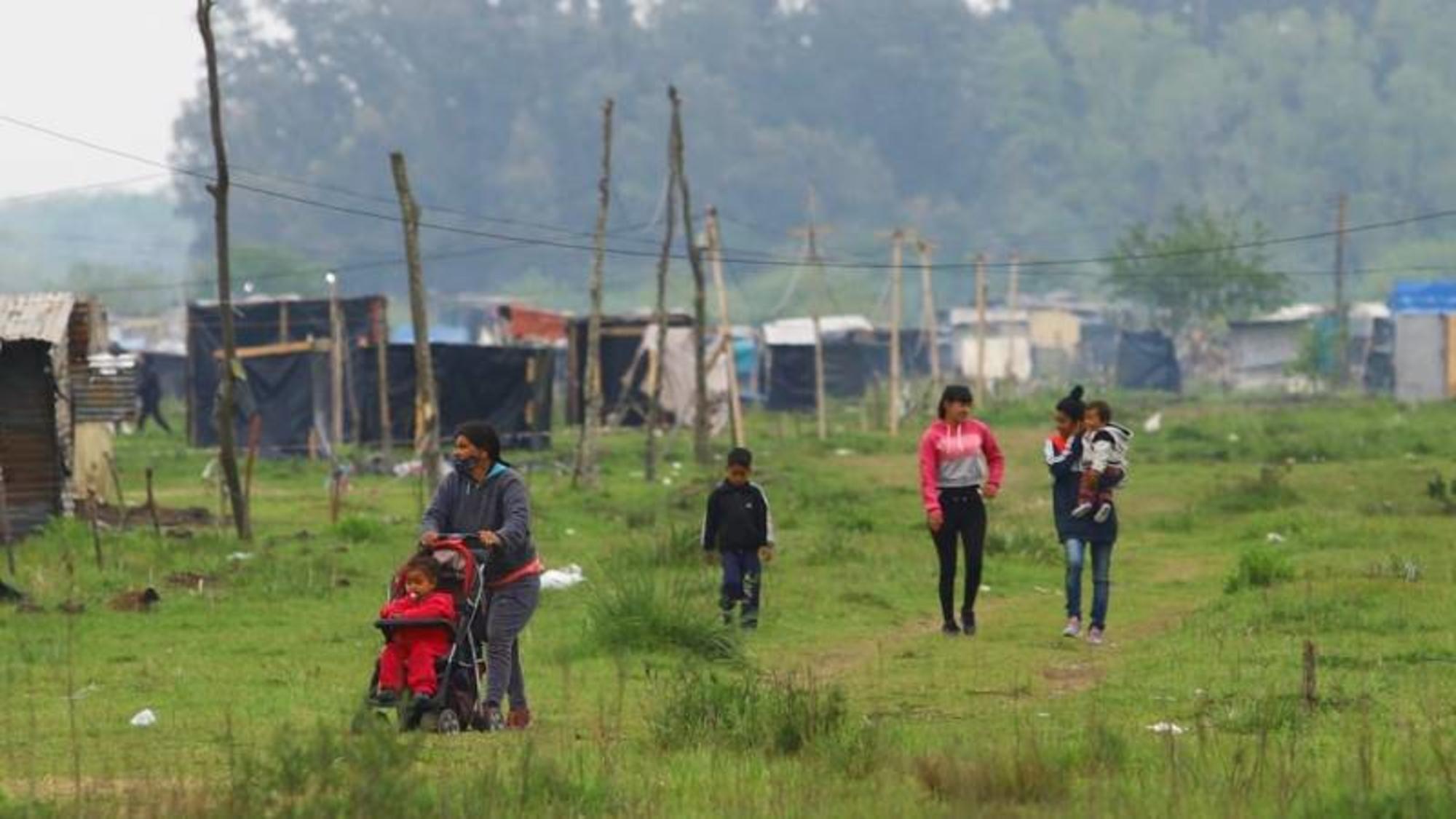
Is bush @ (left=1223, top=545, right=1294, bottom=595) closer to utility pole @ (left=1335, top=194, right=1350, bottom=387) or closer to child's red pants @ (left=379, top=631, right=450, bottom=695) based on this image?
child's red pants @ (left=379, top=631, right=450, bottom=695)

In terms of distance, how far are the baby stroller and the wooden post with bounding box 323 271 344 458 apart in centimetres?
3064

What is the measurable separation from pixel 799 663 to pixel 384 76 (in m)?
117

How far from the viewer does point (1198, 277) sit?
82.8 meters

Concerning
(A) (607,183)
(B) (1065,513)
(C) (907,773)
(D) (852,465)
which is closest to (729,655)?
(B) (1065,513)

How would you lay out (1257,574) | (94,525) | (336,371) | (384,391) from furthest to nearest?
(336,371) < (384,391) < (94,525) < (1257,574)

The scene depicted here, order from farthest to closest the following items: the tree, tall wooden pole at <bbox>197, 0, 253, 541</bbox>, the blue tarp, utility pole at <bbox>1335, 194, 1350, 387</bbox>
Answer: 1. the tree
2. utility pole at <bbox>1335, 194, 1350, 387</bbox>
3. the blue tarp
4. tall wooden pole at <bbox>197, 0, 253, 541</bbox>

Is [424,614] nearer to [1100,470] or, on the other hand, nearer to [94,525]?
[1100,470]

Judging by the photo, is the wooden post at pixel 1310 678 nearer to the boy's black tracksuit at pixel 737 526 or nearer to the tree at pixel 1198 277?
the boy's black tracksuit at pixel 737 526

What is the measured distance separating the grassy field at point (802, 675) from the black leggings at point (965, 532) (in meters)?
Result: 0.41

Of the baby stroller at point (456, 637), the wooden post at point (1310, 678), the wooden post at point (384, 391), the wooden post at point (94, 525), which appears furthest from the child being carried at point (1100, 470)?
the wooden post at point (384, 391)

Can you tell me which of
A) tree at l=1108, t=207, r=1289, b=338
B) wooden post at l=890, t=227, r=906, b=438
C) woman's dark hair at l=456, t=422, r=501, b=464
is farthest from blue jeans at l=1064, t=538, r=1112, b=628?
tree at l=1108, t=207, r=1289, b=338

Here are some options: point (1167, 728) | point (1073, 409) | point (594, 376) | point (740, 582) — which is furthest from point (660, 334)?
point (1167, 728)

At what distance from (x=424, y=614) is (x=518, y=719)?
34.3 inches

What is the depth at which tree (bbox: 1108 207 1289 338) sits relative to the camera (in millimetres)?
81188
